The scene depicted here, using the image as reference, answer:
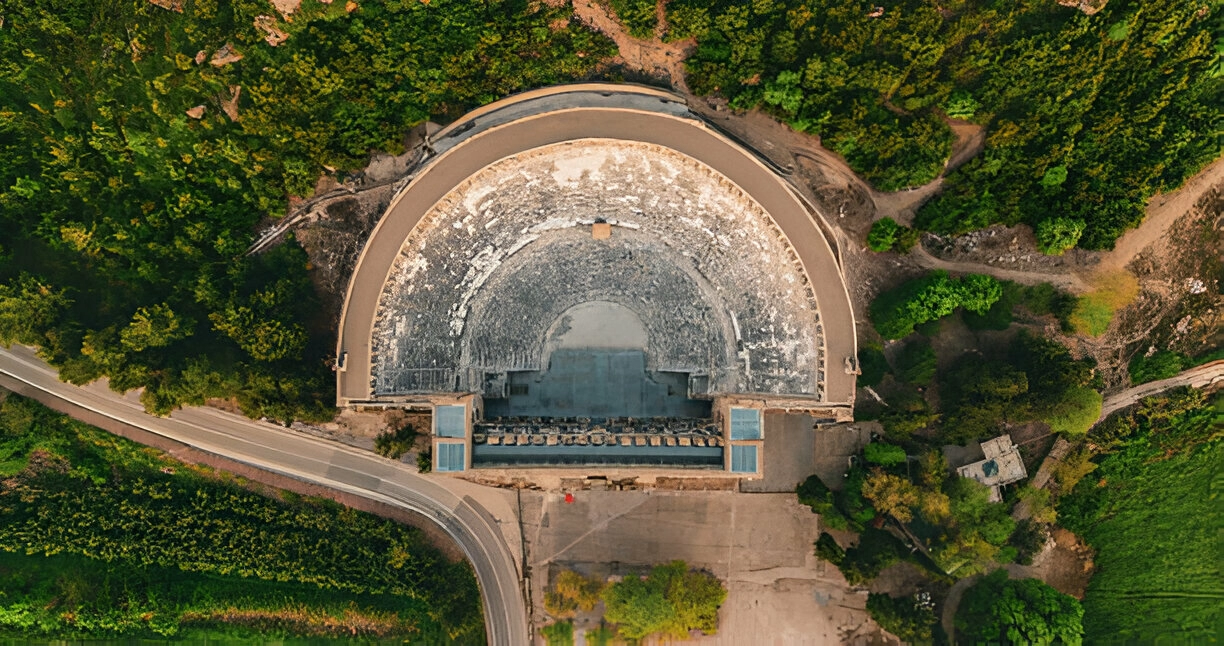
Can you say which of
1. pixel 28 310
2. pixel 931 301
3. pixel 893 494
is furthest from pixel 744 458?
pixel 28 310

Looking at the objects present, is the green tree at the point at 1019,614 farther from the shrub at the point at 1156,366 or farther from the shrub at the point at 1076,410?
the shrub at the point at 1156,366

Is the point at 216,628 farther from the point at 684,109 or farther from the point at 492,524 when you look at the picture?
the point at 684,109

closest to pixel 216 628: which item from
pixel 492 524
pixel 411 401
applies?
pixel 492 524

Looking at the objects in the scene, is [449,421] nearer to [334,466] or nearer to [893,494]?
[334,466]

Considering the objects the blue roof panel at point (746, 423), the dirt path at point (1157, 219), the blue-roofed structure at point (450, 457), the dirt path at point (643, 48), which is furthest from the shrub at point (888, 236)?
the blue-roofed structure at point (450, 457)

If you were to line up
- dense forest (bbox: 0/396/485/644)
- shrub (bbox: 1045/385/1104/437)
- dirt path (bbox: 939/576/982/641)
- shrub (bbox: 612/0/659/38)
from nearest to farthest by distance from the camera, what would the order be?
shrub (bbox: 1045/385/1104/437) < shrub (bbox: 612/0/659/38) < dirt path (bbox: 939/576/982/641) < dense forest (bbox: 0/396/485/644)

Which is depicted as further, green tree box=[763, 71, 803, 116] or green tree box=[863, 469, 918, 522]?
green tree box=[763, 71, 803, 116]

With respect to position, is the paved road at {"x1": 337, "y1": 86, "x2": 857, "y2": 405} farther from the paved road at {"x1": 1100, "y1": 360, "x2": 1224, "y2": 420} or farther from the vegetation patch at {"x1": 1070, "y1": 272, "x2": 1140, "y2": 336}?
the paved road at {"x1": 1100, "y1": 360, "x2": 1224, "y2": 420}

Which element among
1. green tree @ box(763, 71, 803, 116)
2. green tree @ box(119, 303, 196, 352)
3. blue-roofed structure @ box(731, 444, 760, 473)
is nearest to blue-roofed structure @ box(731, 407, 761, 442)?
blue-roofed structure @ box(731, 444, 760, 473)
